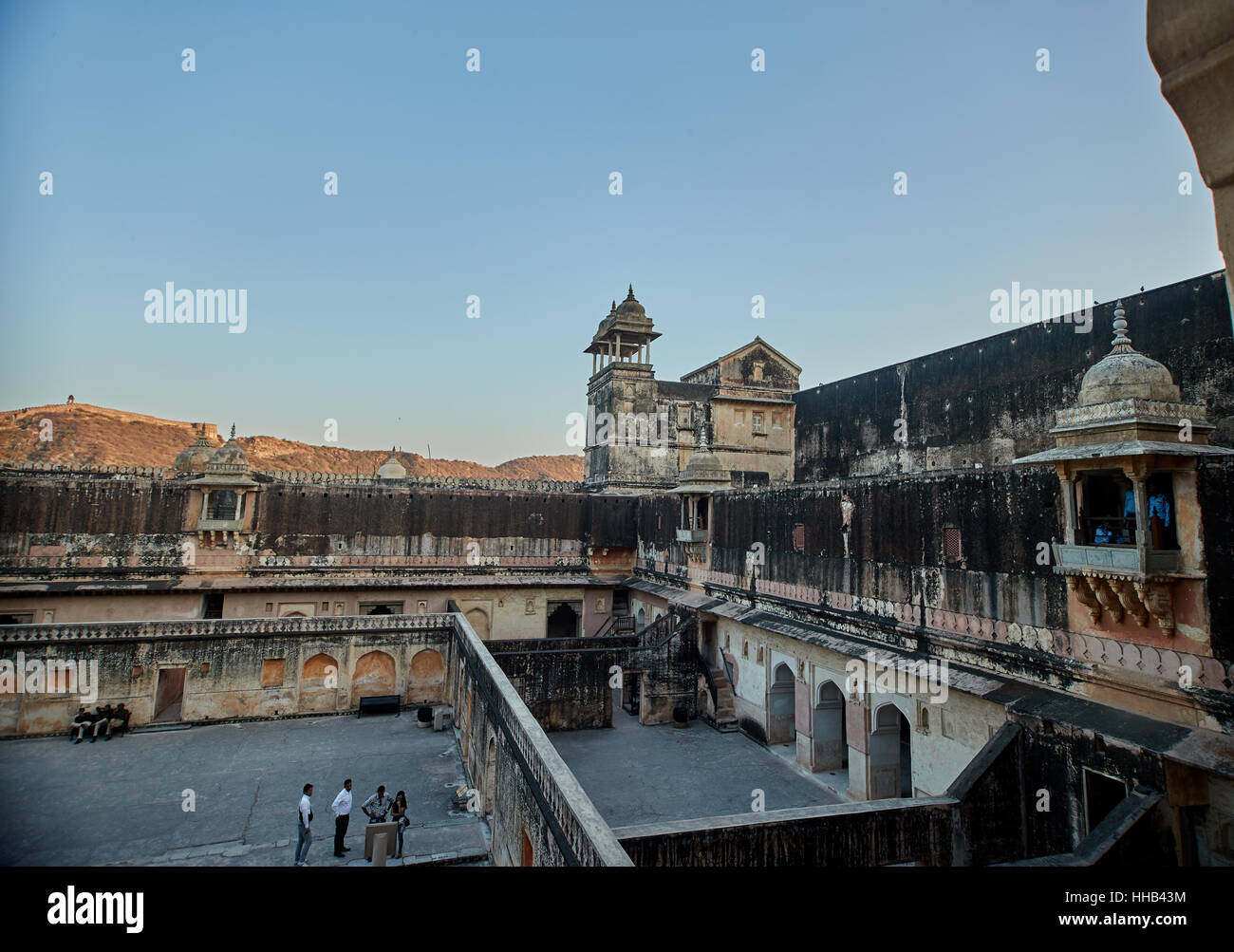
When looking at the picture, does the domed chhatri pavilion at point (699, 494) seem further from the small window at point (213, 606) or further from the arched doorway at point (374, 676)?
the small window at point (213, 606)

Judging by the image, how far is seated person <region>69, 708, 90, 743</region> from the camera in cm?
1608

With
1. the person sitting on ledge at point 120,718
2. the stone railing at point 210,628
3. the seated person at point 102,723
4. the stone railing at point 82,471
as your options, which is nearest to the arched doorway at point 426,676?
the stone railing at point 210,628

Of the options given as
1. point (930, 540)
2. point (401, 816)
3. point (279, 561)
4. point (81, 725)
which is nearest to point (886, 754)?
point (930, 540)

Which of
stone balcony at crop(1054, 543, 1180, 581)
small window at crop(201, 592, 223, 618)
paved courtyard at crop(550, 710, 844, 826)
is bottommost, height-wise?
paved courtyard at crop(550, 710, 844, 826)

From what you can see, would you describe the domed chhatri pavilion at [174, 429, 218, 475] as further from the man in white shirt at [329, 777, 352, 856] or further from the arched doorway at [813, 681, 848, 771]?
the arched doorway at [813, 681, 848, 771]

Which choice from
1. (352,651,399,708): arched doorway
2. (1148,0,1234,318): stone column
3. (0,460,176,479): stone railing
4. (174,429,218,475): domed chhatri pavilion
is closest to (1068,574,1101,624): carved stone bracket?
(1148,0,1234,318): stone column

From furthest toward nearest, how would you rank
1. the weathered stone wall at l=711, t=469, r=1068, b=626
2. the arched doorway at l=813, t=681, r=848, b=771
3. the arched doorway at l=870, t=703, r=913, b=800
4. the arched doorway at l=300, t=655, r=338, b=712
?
the arched doorway at l=300, t=655, r=338, b=712 → the arched doorway at l=813, t=681, r=848, b=771 → the arched doorway at l=870, t=703, r=913, b=800 → the weathered stone wall at l=711, t=469, r=1068, b=626

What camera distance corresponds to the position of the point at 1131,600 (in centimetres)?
889

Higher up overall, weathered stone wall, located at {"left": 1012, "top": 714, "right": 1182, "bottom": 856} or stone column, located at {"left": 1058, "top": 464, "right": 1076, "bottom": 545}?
stone column, located at {"left": 1058, "top": 464, "right": 1076, "bottom": 545}

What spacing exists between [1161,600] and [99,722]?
21476 mm

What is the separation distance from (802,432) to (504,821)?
24131 millimetres

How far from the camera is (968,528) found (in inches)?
476

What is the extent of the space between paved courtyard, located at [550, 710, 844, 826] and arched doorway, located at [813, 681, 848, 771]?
0.68 metres
